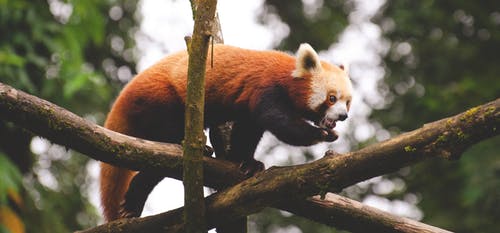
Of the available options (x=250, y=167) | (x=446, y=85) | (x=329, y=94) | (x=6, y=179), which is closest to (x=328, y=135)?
(x=329, y=94)

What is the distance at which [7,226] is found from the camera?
6.98m

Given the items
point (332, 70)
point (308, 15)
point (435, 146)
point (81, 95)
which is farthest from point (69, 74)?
point (308, 15)

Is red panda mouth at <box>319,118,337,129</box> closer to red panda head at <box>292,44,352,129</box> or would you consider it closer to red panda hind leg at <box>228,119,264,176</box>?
red panda head at <box>292,44,352,129</box>

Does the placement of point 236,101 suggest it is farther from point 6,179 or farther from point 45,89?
point 45,89

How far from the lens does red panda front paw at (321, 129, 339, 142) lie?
447cm

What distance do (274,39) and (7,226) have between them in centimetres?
687

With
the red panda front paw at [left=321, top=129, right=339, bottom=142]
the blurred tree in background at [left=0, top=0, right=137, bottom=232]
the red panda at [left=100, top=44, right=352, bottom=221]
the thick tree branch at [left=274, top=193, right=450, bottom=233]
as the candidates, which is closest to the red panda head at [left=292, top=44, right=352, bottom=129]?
the red panda at [left=100, top=44, right=352, bottom=221]

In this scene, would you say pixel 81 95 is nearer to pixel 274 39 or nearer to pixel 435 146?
pixel 274 39

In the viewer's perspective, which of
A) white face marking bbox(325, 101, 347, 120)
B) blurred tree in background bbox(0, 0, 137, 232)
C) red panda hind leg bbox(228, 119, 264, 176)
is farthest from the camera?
blurred tree in background bbox(0, 0, 137, 232)

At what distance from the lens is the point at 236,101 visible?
4.89 m

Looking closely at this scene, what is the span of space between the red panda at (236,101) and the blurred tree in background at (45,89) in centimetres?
222

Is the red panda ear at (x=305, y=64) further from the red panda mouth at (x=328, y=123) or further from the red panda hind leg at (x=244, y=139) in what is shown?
the red panda hind leg at (x=244, y=139)

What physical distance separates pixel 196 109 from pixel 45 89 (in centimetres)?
478

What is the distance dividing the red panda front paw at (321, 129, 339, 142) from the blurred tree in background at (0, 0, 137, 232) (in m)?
3.39
